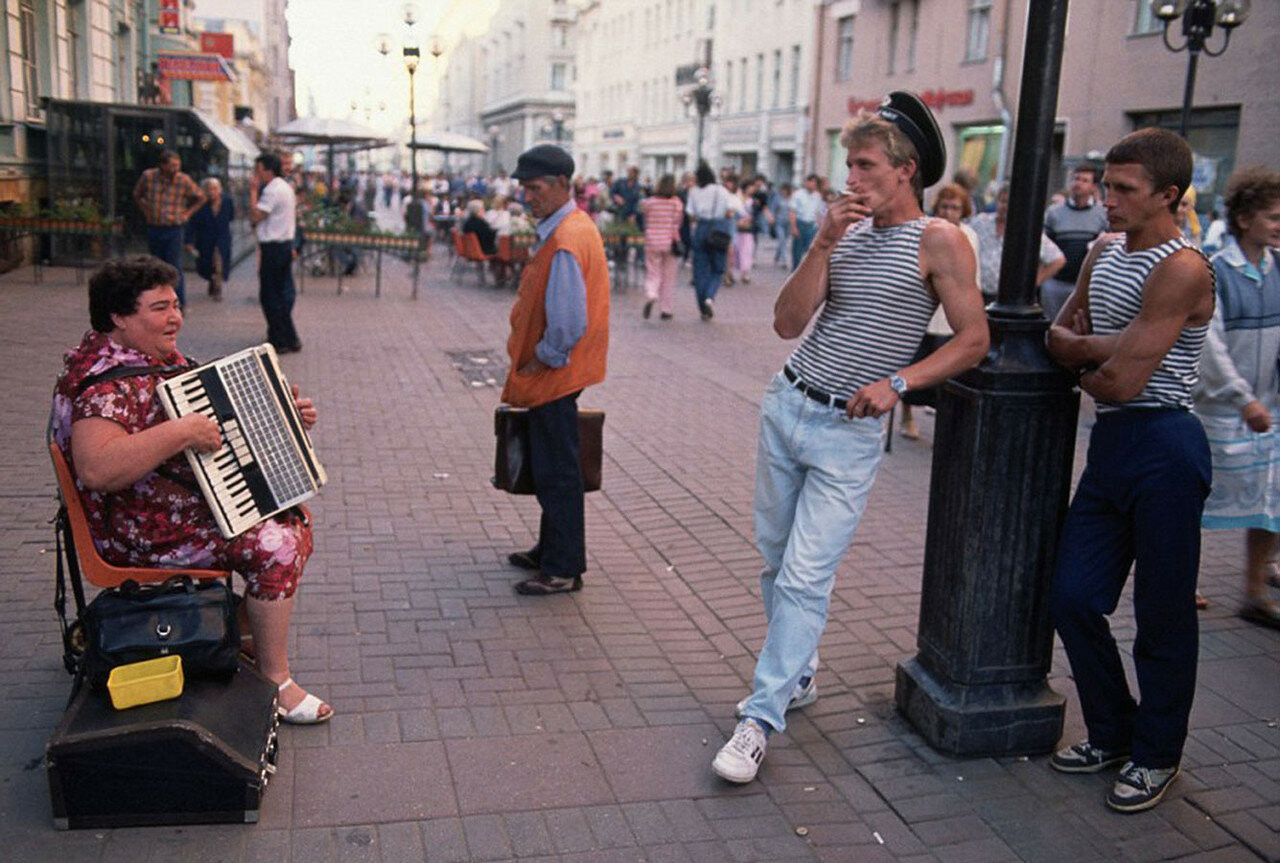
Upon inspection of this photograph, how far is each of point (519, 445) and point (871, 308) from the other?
82.2 inches

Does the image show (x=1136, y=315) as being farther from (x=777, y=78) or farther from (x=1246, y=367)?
(x=777, y=78)

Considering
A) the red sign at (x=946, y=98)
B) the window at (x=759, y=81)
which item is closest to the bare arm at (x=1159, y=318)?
the red sign at (x=946, y=98)

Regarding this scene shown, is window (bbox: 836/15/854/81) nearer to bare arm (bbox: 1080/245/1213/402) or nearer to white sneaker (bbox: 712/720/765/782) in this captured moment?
bare arm (bbox: 1080/245/1213/402)

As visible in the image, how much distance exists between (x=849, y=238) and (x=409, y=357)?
8.31 m

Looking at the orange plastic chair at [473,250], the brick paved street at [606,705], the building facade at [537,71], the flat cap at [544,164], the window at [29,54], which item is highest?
the building facade at [537,71]

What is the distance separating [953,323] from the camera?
3.50 m

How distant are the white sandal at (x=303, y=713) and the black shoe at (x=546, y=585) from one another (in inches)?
56.2

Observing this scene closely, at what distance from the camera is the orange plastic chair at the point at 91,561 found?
355 centimetres

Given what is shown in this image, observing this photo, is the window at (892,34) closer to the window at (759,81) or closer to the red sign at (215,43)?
the window at (759,81)

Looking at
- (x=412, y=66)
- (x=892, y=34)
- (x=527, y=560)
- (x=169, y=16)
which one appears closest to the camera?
(x=527, y=560)

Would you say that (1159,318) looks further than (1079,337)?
No

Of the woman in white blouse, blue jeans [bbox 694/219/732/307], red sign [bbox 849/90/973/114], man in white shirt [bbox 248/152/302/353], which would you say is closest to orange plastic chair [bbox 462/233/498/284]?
the woman in white blouse

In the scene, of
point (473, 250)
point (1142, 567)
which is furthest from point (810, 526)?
point (473, 250)

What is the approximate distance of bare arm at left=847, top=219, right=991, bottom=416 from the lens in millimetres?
3467
